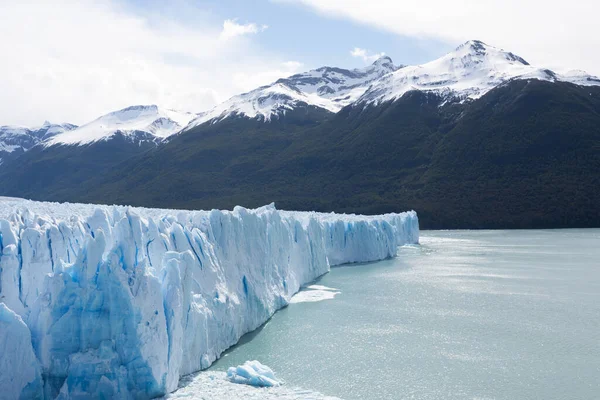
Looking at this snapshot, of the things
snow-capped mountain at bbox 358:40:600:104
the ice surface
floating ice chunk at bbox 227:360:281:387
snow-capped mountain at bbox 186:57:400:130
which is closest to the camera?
the ice surface

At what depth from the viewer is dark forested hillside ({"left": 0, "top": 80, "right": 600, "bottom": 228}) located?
53.9m

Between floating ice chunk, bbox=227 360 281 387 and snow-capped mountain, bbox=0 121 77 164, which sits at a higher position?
snow-capped mountain, bbox=0 121 77 164

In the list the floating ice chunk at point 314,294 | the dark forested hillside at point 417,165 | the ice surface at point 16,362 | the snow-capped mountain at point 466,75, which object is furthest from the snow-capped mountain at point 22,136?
the ice surface at point 16,362

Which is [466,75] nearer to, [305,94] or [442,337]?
[305,94]

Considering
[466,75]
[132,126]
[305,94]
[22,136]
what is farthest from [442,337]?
[22,136]

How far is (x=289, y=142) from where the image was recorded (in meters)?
84.9

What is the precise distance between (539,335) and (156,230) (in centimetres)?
973

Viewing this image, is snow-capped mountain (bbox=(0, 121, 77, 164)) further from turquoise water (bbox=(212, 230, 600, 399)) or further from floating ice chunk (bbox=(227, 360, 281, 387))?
floating ice chunk (bbox=(227, 360, 281, 387))

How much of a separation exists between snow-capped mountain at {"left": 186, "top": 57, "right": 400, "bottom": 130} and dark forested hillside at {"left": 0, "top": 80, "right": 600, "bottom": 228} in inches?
555

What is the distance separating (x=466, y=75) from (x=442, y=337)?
293 feet

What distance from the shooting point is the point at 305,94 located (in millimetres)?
129000

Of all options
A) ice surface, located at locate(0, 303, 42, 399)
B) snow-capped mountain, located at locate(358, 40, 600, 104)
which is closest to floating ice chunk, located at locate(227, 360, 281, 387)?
ice surface, located at locate(0, 303, 42, 399)

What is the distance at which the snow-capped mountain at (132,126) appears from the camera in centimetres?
13332

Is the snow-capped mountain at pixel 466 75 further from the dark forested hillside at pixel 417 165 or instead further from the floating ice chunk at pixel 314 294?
the floating ice chunk at pixel 314 294
